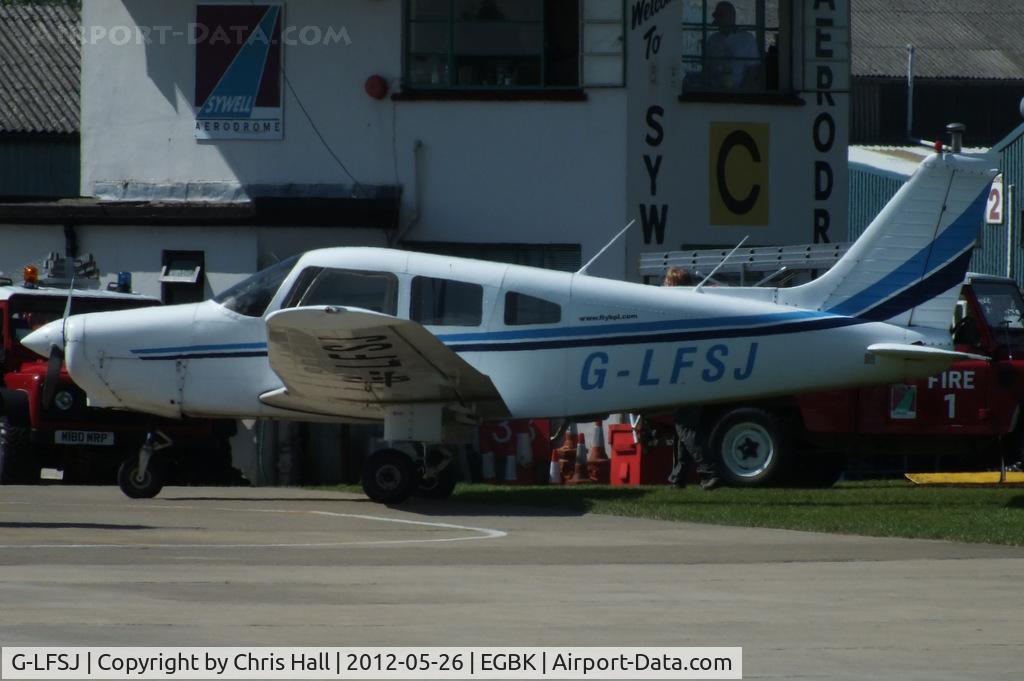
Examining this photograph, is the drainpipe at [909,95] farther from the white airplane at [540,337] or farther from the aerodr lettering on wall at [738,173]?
the white airplane at [540,337]

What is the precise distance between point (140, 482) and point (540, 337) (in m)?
4.00

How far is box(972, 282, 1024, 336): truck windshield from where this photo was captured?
60.8 ft

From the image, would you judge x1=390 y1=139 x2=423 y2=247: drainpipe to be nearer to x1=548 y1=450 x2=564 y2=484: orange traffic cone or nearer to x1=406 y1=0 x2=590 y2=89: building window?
x1=406 y1=0 x2=590 y2=89: building window

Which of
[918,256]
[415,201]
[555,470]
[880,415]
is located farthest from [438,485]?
[415,201]

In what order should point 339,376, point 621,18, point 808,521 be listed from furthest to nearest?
point 621,18
point 339,376
point 808,521

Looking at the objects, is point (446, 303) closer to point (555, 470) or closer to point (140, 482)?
point (140, 482)

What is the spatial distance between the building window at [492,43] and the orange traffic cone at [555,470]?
503 cm

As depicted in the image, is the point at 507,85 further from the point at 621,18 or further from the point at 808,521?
the point at 808,521

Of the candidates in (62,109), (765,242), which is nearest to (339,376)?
(765,242)

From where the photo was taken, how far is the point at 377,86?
2255cm

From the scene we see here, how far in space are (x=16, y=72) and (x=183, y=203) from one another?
2112cm

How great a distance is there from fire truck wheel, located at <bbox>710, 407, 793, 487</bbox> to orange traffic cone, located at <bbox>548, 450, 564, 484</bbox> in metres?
2.69

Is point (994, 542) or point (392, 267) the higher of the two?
point (392, 267)

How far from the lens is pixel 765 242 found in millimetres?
23531
